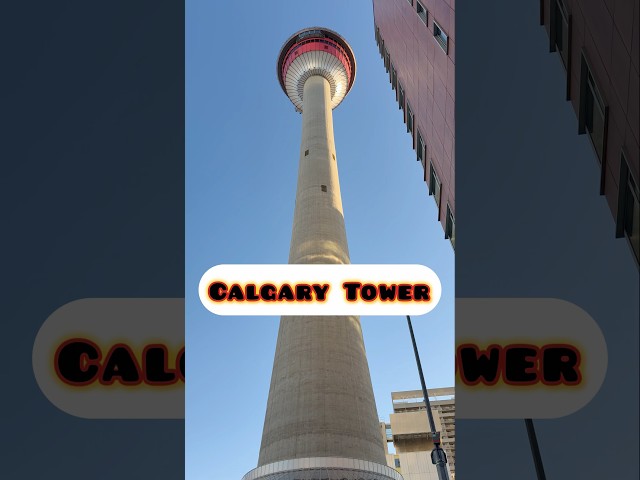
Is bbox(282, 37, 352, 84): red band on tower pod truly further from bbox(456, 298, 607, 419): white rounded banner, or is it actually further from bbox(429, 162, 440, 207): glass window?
bbox(456, 298, 607, 419): white rounded banner

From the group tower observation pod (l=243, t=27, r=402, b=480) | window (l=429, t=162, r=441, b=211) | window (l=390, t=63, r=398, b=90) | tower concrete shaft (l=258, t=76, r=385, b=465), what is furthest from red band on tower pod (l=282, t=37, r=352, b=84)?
window (l=429, t=162, r=441, b=211)

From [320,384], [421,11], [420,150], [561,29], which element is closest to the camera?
[561,29]

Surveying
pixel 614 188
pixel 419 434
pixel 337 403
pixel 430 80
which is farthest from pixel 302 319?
pixel 419 434

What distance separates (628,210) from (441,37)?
14.6 metres

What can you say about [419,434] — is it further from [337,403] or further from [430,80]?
[430,80]

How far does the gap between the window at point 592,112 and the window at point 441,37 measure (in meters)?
9.65

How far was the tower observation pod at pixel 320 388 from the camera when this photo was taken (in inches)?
942

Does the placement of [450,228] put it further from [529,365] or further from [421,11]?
[529,365]

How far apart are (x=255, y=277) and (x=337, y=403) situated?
21166 millimetres

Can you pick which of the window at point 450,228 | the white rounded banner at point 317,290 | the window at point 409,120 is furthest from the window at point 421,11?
the white rounded banner at point 317,290

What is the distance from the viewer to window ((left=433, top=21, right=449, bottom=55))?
21669 mm

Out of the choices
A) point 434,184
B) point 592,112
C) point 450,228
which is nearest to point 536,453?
point 592,112

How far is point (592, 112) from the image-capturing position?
12469 mm

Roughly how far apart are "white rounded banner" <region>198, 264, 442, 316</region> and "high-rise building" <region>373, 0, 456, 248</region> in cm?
1616
